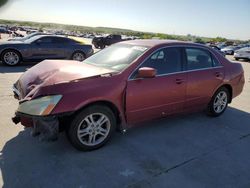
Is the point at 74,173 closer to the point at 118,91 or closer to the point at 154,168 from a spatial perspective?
the point at 154,168

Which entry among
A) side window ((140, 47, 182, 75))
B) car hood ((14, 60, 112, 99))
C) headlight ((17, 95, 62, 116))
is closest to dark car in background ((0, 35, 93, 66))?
car hood ((14, 60, 112, 99))

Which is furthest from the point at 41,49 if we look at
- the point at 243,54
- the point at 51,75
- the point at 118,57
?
the point at 243,54

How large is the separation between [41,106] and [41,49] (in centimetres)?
812

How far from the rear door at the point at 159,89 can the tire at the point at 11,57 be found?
25.5ft

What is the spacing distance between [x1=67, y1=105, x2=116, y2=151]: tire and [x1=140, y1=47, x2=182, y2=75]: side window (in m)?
1.00

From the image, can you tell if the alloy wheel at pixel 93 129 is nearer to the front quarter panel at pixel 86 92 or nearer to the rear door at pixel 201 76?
the front quarter panel at pixel 86 92

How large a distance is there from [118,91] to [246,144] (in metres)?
2.31

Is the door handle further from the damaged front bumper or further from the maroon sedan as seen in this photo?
the damaged front bumper

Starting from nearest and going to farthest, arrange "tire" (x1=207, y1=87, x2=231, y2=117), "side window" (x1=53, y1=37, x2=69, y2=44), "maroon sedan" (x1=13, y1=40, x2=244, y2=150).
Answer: "maroon sedan" (x1=13, y1=40, x2=244, y2=150)
"tire" (x1=207, y1=87, x2=231, y2=117)
"side window" (x1=53, y1=37, x2=69, y2=44)

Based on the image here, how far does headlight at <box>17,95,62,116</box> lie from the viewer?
307cm

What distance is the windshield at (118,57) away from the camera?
3931 mm

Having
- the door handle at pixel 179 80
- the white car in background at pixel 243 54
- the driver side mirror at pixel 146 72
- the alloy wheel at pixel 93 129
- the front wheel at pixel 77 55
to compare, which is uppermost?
the driver side mirror at pixel 146 72

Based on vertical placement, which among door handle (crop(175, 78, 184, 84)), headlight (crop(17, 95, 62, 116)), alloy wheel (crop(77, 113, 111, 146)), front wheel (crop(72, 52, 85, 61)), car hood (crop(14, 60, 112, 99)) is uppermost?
car hood (crop(14, 60, 112, 99))

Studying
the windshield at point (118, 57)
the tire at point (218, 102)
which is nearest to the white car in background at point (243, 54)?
the tire at point (218, 102)
